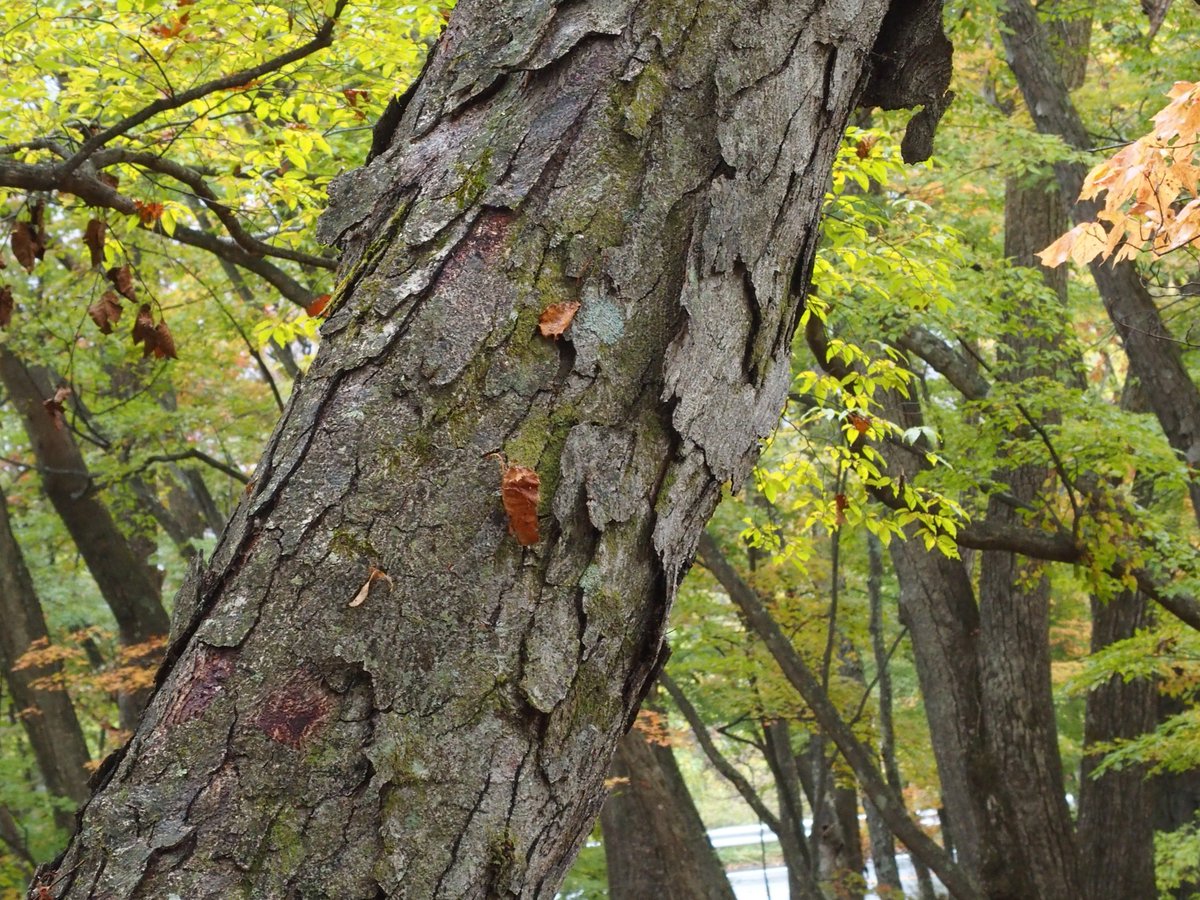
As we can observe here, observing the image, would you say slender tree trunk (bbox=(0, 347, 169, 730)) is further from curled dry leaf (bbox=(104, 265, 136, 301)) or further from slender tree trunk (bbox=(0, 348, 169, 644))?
curled dry leaf (bbox=(104, 265, 136, 301))

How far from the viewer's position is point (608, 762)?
1.23 meters

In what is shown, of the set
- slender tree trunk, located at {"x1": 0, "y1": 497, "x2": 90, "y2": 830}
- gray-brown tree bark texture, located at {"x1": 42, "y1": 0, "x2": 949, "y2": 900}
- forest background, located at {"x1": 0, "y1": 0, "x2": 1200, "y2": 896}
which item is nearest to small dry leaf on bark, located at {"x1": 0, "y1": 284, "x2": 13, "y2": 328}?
forest background, located at {"x1": 0, "y1": 0, "x2": 1200, "y2": 896}

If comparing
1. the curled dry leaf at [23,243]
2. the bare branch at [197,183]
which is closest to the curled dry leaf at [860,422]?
the bare branch at [197,183]

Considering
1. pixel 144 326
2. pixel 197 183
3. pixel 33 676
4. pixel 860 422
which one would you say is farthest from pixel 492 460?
pixel 33 676

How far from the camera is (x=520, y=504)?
1.15 metres

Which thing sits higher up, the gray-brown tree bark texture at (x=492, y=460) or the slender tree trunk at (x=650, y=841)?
the gray-brown tree bark texture at (x=492, y=460)

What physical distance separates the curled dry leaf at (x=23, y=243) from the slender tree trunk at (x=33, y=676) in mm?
7809

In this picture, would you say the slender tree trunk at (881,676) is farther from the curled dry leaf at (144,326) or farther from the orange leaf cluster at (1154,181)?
the curled dry leaf at (144,326)

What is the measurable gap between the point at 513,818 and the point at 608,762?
0.15m

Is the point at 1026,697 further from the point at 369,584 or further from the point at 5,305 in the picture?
the point at 369,584

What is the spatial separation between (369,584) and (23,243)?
387 cm

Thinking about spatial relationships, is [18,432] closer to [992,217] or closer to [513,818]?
[992,217]

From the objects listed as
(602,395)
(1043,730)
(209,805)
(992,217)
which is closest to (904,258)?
(602,395)

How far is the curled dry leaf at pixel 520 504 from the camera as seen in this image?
1147 mm
